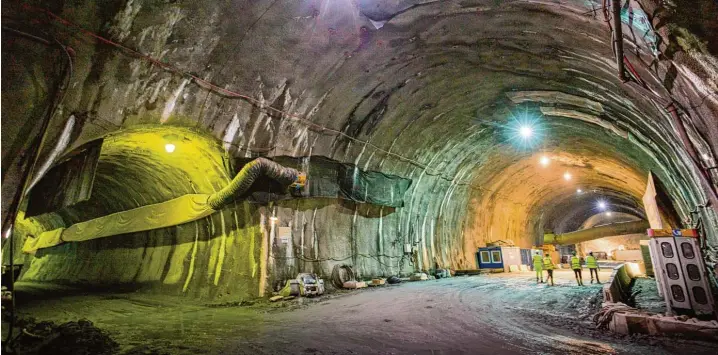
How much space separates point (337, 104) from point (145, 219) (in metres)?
8.46

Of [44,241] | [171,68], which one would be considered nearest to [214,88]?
[171,68]

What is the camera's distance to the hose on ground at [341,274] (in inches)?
478

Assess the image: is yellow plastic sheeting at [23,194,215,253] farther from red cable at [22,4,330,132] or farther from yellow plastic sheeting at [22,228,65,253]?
red cable at [22,4,330,132]

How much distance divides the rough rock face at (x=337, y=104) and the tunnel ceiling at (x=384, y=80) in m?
0.05

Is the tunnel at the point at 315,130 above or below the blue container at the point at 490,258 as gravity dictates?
above

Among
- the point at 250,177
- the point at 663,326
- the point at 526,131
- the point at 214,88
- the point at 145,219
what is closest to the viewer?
the point at 663,326

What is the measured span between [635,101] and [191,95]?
35.1 ft

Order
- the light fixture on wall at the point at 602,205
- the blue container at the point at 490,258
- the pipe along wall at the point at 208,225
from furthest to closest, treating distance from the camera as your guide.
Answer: the light fixture on wall at the point at 602,205
the blue container at the point at 490,258
the pipe along wall at the point at 208,225

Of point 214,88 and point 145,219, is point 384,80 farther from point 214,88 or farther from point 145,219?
point 145,219

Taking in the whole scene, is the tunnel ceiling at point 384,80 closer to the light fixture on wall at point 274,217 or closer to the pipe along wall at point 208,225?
the pipe along wall at point 208,225

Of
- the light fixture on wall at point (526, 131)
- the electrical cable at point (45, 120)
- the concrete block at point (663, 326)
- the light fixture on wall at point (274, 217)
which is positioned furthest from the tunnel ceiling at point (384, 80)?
the concrete block at point (663, 326)

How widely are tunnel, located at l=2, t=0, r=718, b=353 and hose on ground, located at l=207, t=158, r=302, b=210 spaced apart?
0.26 ft

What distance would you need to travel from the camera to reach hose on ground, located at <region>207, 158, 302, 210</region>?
9.54 metres

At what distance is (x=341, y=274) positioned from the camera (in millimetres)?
12312
